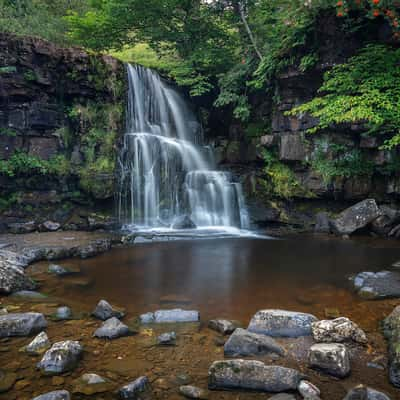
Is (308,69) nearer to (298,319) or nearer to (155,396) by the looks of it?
(298,319)

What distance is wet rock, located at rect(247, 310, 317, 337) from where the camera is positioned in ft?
12.7

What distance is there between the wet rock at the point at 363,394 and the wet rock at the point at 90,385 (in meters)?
1.99

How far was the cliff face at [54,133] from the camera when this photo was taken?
37.4ft

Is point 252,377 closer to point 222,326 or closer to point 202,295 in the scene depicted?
point 222,326

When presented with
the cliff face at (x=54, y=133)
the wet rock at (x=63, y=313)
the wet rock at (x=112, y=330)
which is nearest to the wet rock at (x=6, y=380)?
the wet rock at (x=112, y=330)

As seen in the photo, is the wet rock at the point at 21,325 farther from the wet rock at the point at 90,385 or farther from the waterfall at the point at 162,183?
the waterfall at the point at 162,183

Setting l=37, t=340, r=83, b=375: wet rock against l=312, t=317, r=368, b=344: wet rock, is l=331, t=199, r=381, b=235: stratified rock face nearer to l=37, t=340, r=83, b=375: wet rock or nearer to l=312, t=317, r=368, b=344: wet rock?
l=312, t=317, r=368, b=344: wet rock

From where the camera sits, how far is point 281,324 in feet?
12.9

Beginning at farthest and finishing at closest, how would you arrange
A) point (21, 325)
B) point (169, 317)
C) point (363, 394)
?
1. point (169, 317)
2. point (21, 325)
3. point (363, 394)

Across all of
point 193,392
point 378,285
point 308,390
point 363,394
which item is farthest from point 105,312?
point 378,285

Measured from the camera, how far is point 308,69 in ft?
39.3

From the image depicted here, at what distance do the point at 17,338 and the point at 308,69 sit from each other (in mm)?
11879

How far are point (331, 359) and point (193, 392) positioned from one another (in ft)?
4.25

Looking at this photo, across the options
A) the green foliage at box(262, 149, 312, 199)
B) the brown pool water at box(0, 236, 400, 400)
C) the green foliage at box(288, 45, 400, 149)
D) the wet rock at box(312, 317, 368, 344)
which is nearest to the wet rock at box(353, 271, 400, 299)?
the brown pool water at box(0, 236, 400, 400)
